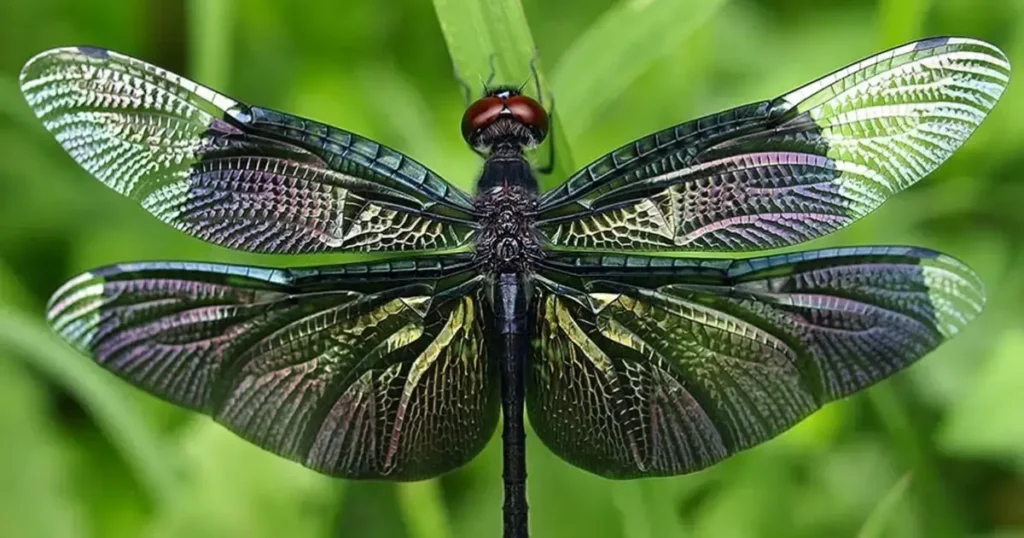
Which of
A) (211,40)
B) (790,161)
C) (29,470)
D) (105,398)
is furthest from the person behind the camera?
(211,40)

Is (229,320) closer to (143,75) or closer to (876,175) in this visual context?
(143,75)

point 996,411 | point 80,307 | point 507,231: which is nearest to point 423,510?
point 507,231

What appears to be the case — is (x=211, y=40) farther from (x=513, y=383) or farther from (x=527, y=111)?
(x=513, y=383)

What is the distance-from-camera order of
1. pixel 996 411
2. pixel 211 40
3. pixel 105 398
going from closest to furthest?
pixel 996 411 → pixel 105 398 → pixel 211 40

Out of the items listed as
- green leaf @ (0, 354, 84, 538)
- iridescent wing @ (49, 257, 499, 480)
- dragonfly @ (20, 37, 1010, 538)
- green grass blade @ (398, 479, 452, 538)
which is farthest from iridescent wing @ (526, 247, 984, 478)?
green leaf @ (0, 354, 84, 538)

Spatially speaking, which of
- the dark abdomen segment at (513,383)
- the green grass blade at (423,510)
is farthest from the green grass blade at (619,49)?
the green grass blade at (423,510)

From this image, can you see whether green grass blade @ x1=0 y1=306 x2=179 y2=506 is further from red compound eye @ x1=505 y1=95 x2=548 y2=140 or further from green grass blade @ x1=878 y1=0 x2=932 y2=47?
green grass blade @ x1=878 y1=0 x2=932 y2=47
